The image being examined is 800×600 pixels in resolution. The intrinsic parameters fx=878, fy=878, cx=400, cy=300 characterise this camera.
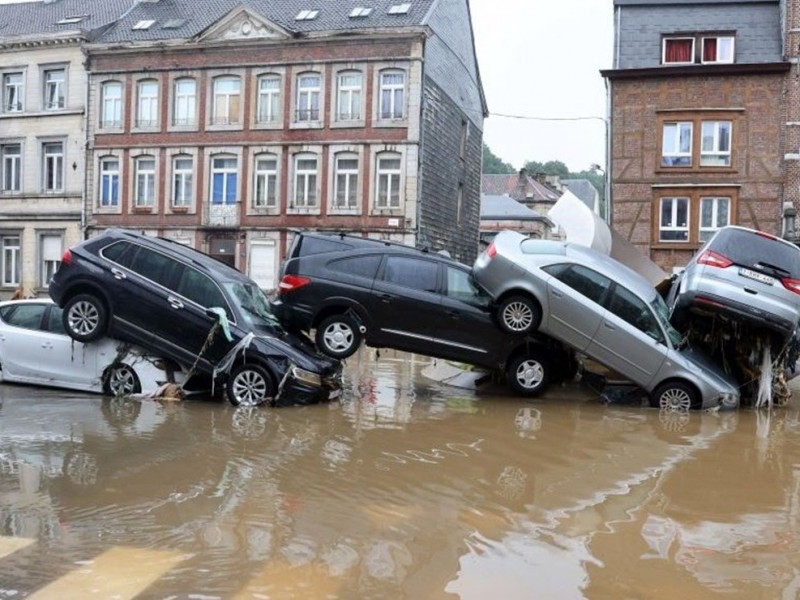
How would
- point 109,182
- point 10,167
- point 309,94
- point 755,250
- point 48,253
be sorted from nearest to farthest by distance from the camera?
point 755,250, point 309,94, point 109,182, point 48,253, point 10,167

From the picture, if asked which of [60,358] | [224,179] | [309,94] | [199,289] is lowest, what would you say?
[60,358]

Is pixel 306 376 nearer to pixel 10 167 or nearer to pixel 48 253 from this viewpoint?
pixel 48 253

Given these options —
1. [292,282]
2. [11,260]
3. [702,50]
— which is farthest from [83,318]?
[11,260]

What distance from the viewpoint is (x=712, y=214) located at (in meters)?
29.8

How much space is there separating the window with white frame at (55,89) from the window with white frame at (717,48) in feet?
77.4

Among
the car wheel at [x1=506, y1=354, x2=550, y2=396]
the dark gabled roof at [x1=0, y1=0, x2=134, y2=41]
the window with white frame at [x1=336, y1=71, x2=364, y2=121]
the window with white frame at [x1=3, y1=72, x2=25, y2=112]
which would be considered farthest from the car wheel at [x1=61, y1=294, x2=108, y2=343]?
the window with white frame at [x1=3, y1=72, x2=25, y2=112]

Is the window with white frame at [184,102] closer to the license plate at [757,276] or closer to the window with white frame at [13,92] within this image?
the window with white frame at [13,92]

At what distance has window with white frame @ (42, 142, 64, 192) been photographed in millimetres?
34312

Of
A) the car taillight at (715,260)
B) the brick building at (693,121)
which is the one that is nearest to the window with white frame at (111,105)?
the brick building at (693,121)

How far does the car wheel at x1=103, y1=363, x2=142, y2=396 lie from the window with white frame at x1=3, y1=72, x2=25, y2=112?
27123mm

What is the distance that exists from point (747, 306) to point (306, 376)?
18.2ft

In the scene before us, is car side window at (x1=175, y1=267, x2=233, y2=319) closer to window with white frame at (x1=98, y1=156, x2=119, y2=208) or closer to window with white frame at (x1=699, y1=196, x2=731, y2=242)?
window with white frame at (x1=699, y1=196, x2=731, y2=242)

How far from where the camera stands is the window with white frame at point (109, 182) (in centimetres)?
3356

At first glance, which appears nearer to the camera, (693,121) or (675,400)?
(675,400)
